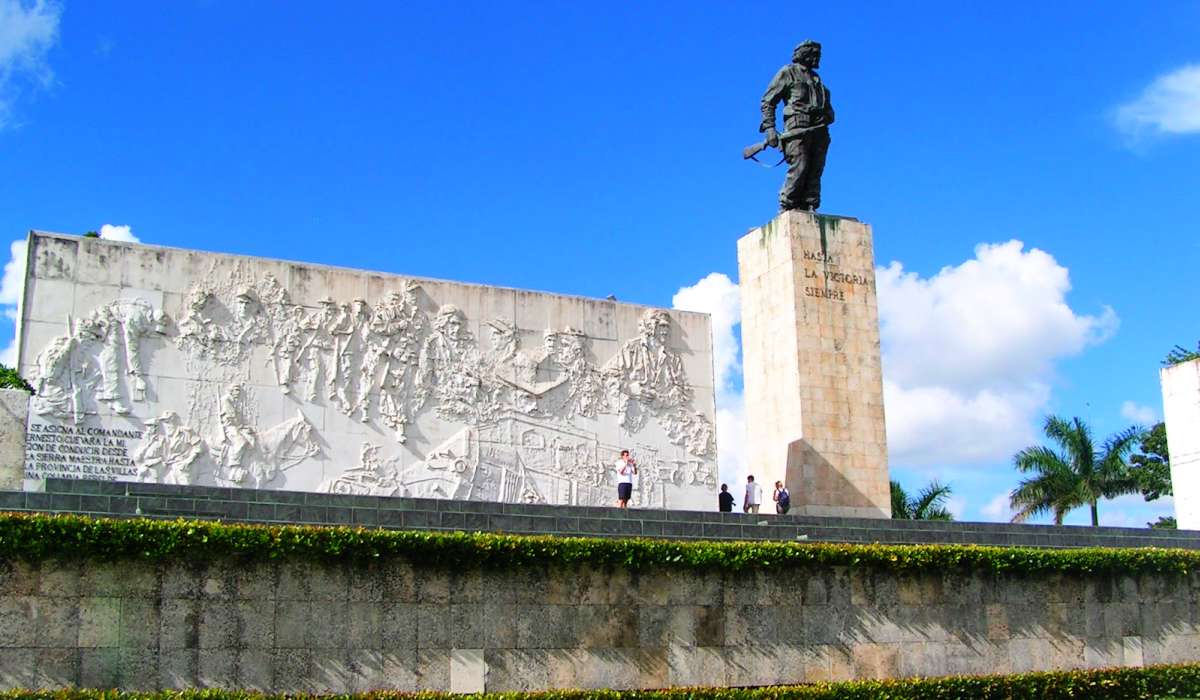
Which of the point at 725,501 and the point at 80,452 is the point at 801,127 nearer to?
the point at 725,501

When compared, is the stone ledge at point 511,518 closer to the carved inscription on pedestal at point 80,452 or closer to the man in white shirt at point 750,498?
the man in white shirt at point 750,498

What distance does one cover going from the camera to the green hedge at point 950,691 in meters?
10.6

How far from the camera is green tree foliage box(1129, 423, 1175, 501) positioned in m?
28.0

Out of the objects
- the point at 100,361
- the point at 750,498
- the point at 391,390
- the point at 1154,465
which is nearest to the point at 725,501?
the point at 750,498

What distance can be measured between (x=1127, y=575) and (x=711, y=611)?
486 centimetres

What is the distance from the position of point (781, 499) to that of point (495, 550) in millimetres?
5757

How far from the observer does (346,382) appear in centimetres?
1639

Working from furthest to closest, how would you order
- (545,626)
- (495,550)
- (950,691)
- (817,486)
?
(817,486) → (950,691) → (545,626) → (495,550)

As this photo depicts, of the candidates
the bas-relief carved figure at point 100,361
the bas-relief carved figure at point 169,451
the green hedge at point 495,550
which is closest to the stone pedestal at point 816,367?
the green hedge at point 495,550

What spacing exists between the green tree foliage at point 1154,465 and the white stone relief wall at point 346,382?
13.1 m

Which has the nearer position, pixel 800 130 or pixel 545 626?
pixel 545 626

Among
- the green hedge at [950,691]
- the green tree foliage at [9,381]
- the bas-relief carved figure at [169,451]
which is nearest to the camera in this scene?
the green hedge at [950,691]

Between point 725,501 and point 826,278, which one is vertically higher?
A: point 826,278

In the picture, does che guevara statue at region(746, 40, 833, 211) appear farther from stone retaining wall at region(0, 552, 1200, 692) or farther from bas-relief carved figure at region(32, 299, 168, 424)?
bas-relief carved figure at region(32, 299, 168, 424)
